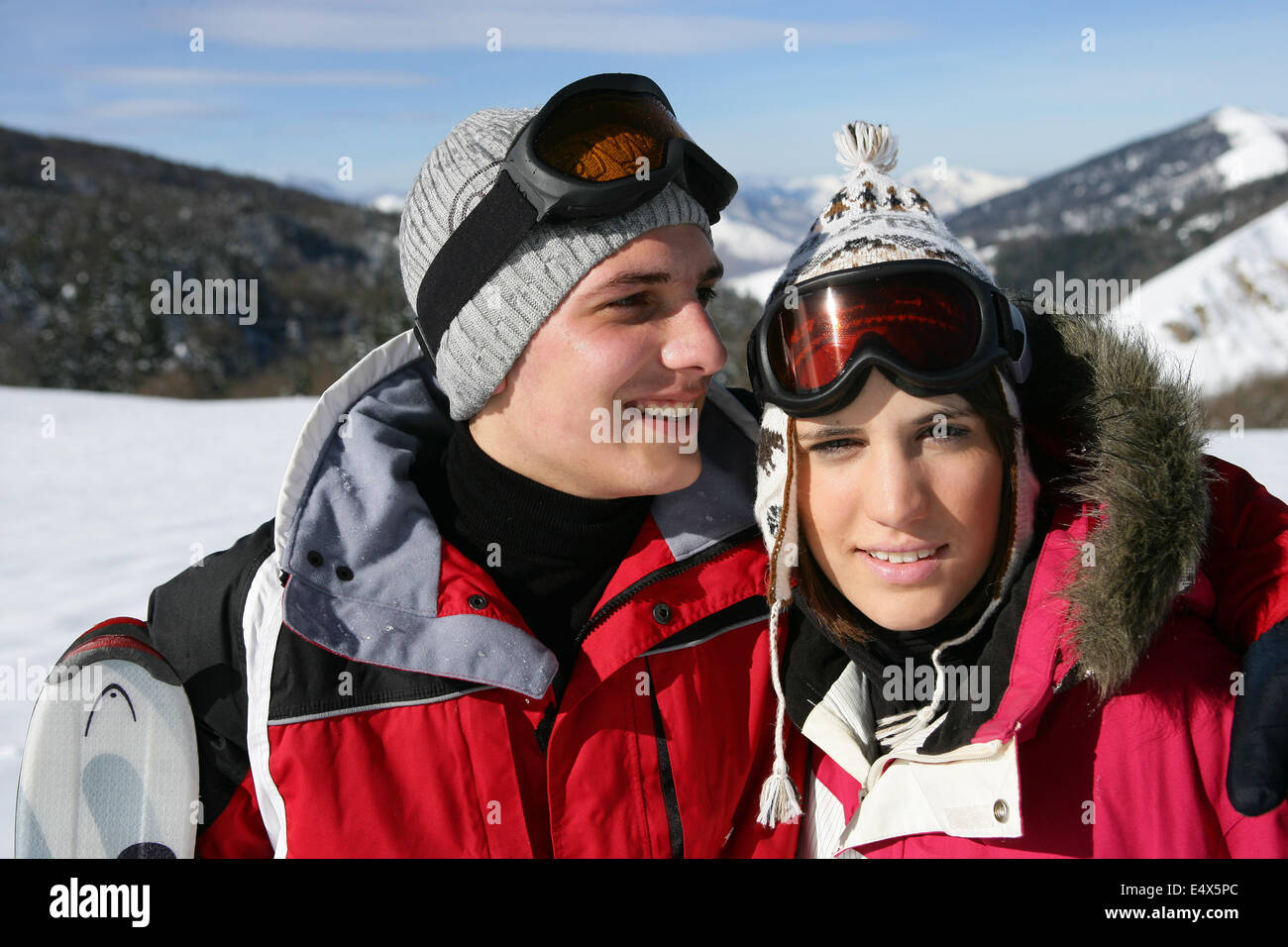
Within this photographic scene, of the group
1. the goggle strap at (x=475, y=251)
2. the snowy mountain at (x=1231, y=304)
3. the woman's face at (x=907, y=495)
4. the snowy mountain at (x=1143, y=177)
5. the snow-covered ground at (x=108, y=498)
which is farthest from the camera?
the snowy mountain at (x=1143, y=177)

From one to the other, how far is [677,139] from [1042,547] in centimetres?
120

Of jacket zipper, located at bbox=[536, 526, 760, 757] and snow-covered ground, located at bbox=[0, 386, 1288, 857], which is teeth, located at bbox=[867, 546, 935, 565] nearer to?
jacket zipper, located at bbox=[536, 526, 760, 757]

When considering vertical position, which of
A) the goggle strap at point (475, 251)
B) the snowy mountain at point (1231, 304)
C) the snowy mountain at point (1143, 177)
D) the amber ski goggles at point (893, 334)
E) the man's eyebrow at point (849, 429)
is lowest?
the man's eyebrow at point (849, 429)

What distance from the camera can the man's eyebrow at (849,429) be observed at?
5.99ft

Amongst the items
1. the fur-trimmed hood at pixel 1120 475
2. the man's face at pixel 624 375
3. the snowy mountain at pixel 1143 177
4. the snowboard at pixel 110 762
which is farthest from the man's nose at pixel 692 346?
the snowy mountain at pixel 1143 177

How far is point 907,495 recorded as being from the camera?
1782 mm

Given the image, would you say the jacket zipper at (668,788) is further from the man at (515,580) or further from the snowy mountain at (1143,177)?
the snowy mountain at (1143,177)

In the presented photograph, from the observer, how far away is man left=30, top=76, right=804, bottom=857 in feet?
6.25

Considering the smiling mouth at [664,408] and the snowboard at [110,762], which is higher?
the smiling mouth at [664,408]

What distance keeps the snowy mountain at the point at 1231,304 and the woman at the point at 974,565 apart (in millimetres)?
55197

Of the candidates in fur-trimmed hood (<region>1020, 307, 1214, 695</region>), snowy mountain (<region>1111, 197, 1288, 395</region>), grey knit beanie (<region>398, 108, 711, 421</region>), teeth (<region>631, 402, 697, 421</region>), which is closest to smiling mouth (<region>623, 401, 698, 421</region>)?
teeth (<region>631, 402, 697, 421</region>)

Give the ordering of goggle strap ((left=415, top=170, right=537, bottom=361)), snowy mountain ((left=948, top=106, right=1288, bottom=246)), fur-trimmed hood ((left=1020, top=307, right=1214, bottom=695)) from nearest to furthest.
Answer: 1. fur-trimmed hood ((left=1020, top=307, right=1214, bottom=695))
2. goggle strap ((left=415, top=170, right=537, bottom=361))
3. snowy mountain ((left=948, top=106, right=1288, bottom=246))

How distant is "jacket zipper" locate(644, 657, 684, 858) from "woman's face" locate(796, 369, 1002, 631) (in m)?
0.48

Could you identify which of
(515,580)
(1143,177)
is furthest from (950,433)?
(1143,177)
